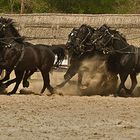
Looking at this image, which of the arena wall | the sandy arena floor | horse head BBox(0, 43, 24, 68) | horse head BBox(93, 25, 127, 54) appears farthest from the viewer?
the arena wall

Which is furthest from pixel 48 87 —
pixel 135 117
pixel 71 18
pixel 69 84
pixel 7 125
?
pixel 71 18

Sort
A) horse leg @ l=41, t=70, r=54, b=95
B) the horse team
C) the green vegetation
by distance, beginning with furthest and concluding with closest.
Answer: the green vegetation
horse leg @ l=41, t=70, r=54, b=95
the horse team

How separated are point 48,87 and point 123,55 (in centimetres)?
234

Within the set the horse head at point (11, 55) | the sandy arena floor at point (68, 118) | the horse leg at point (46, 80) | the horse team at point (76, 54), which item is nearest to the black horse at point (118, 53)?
the horse team at point (76, 54)

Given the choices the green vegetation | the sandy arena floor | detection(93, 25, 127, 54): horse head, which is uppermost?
detection(93, 25, 127, 54): horse head

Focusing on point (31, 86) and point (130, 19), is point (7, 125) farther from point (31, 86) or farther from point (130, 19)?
point (130, 19)

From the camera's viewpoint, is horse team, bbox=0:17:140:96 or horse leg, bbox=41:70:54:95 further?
horse leg, bbox=41:70:54:95

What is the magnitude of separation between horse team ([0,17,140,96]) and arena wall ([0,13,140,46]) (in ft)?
34.1

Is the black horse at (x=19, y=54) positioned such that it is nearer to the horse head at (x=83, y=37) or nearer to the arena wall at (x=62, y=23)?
the horse head at (x=83, y=37)

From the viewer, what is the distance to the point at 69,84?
1762 centimetres

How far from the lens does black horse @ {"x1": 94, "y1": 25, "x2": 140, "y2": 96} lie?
54.1ft

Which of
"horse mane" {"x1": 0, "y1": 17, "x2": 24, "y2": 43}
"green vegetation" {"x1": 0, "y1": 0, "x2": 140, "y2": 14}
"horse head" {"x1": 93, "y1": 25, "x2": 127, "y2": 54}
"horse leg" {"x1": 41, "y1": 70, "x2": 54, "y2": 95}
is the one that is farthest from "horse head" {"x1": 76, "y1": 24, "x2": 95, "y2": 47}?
"green vegetation" {"x1": 0, "y1": 0, "x2": 140, "y2": 14}

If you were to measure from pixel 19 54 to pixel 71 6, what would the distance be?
2696 cm

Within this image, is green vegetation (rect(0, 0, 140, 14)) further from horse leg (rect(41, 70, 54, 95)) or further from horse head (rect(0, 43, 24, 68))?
horse head (rect(0, 43, 24, 68))
